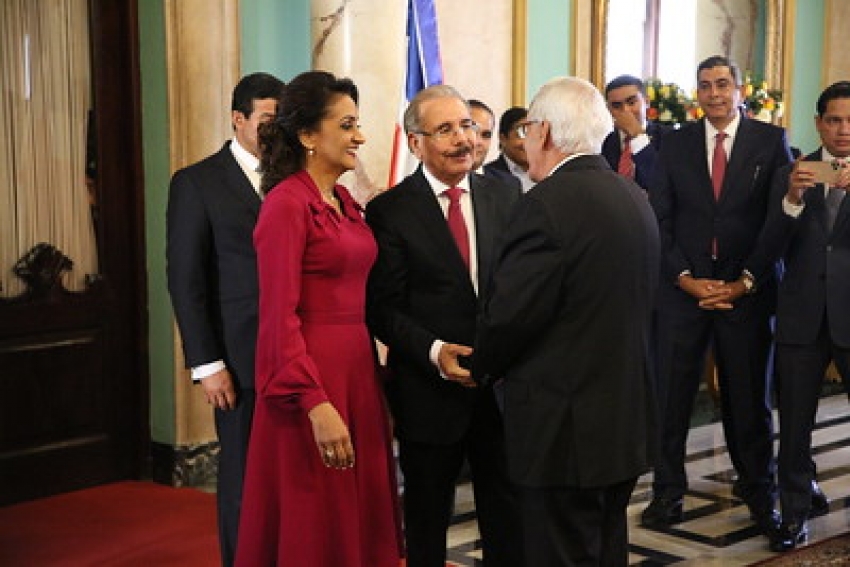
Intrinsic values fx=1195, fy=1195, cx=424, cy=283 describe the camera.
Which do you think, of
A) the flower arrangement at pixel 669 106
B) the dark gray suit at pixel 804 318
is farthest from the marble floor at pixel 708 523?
the flower arrangement at pixel 669 106

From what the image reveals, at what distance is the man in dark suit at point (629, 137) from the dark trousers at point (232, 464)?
2.74m

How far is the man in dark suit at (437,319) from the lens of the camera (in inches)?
130

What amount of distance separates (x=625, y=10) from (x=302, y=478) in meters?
5.75

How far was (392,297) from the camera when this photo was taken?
131 inches

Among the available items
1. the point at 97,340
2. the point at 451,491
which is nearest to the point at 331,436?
the point at 451,491

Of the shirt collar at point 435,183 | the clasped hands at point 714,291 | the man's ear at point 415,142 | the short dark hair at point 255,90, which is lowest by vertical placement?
the clasped hands at point 714,291

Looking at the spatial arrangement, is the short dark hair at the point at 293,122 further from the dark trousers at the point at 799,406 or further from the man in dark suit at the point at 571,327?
the dark trousers at the point at 799,406

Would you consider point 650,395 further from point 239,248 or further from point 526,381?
point 239,248

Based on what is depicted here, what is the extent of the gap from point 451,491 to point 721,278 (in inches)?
75.2

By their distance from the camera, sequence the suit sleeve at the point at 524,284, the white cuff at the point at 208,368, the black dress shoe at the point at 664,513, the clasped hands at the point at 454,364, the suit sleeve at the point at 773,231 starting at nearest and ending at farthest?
the suit sleeve at the point at 524,284, the clasped hands at the point at 454,364, the white cuff at the point at 208,368, the suit sleeve at the point at 773,231, the black dress shoe at the point at 664,513

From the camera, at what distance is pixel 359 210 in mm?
3299

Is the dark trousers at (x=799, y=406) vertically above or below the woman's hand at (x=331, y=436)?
below

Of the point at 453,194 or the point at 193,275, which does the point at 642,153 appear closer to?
the point at 453,194

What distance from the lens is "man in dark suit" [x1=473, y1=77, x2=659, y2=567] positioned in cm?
289
